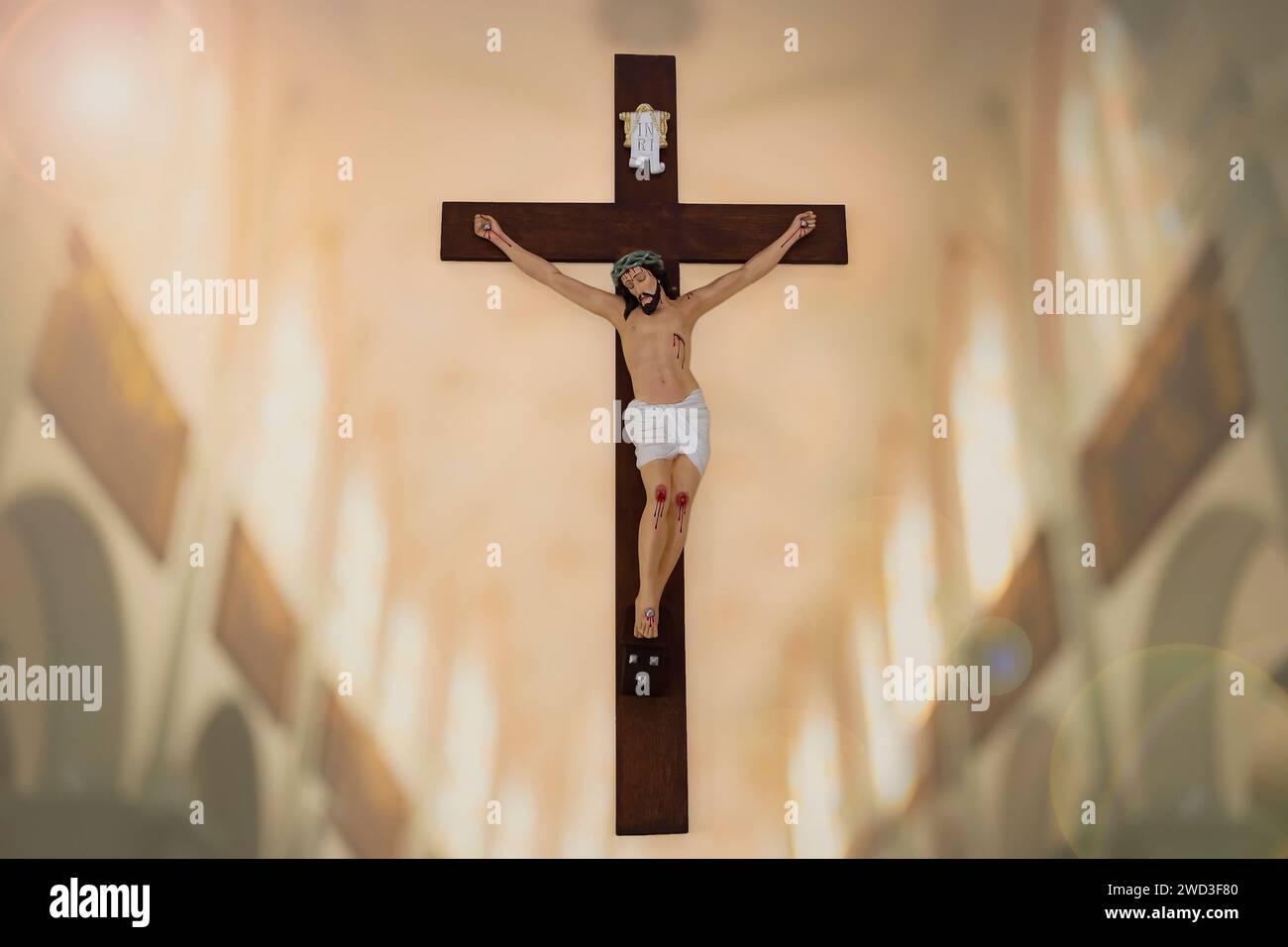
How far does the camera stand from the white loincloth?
122 inches

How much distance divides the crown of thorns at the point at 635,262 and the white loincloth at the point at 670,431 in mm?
410

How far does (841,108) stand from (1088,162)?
2.90 feet

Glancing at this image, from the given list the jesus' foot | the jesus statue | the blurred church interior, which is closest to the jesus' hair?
the jesus statue

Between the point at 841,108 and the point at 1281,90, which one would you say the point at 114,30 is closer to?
the point at 841,108

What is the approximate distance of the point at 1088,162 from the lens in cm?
362

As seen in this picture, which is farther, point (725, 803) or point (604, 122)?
point (604, 122)

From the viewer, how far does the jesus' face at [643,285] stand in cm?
315

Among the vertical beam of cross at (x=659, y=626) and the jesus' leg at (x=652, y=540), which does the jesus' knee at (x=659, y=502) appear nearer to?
the jesus' leg at (x=652, y=540)

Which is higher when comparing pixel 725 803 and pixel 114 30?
pixel 114 30

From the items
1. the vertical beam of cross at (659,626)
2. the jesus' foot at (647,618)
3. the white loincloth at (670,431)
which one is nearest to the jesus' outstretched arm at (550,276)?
the vertical beam of cross at (659,626)

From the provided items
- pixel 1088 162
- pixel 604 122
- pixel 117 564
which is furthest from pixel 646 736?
pixel 1088 162

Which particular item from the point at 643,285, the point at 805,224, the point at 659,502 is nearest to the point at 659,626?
the point at 659,502

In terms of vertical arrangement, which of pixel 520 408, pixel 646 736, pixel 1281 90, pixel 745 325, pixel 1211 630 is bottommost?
pixel 646 736

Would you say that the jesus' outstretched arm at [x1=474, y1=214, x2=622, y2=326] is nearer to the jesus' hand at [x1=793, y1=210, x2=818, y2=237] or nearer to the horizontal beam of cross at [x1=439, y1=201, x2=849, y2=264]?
the horizontal beam of cross at [x1=439, y1=201, x2=849, y2=264]
